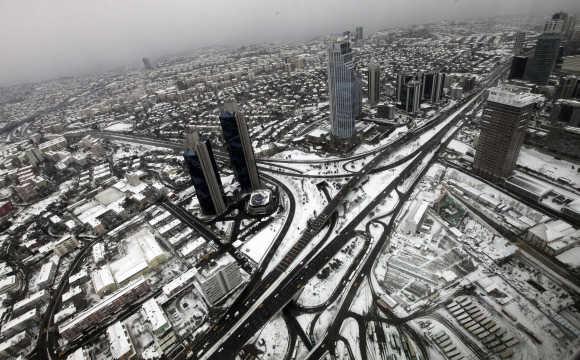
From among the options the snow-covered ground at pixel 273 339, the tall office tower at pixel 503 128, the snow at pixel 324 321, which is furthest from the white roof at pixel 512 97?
the snow-covered ground at pixel 273 339

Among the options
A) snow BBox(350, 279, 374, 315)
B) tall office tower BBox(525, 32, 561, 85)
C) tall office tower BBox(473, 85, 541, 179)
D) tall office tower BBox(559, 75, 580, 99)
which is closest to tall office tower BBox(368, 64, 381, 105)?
tall office tower BBox(473, 85, 541, 179)

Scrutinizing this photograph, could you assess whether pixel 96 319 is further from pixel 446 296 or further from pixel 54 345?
pixel 446 296

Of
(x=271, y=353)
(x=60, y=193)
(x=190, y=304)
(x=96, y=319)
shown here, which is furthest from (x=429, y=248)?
(x=60, y=193)

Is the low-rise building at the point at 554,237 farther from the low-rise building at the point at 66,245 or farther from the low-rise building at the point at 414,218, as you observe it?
the low-rise building at the point at 66,245

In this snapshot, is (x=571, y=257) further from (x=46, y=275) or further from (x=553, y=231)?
(x=46, y=275)

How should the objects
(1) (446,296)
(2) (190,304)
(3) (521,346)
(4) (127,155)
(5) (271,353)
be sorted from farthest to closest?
1. (4) (127,155)
2. (2) (190,304)
3. (1) (446,296)
4. (5) (271,353)
5. (3) (521,346)

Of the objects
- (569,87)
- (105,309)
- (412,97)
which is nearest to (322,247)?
(105,309)
